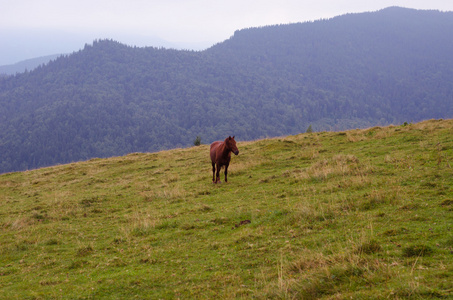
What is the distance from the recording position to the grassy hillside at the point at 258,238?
226 inches

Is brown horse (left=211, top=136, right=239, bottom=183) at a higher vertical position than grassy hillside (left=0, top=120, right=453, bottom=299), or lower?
higher

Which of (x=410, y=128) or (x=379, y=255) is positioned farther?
(x=410, y=128)

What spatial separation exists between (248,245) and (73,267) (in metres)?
4.89

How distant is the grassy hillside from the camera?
18.8 feet

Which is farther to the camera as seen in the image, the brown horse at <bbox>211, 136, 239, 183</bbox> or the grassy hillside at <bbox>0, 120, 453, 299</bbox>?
the brown horse at <bbox>211, 136, 239, 183</bbox>

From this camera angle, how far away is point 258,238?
29.4ft

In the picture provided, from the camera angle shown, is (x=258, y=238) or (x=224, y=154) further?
(x=224, y=154)

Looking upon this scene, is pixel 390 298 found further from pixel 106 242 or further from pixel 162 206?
pixel 162 206

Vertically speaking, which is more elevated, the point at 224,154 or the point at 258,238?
the point at 224,154

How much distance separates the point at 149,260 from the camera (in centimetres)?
848

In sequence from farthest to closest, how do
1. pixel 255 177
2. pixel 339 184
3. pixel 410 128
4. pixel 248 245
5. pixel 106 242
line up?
1. pixel 410 128
2. pixel 255 177
3. pixel 339 184
4. pixel 106 242
5. pixel 248 245

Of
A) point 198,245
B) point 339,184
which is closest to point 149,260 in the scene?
point 198,245

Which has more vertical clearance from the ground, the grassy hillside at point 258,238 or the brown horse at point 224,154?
the brown horse at point 224,154

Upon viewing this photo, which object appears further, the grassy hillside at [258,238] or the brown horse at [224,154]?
the brown horse at [224,154]
